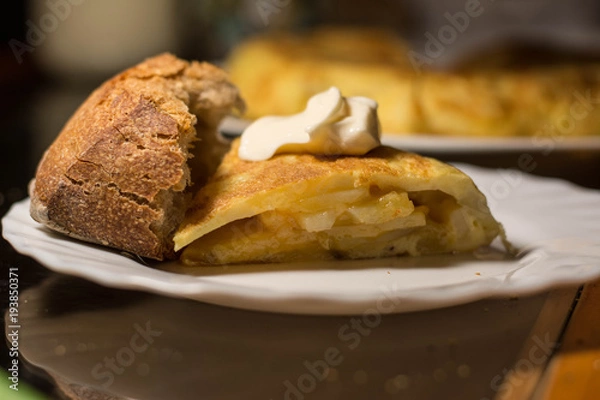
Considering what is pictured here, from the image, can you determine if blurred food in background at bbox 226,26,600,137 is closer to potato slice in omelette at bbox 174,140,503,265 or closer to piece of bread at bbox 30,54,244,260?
potato slice in omelette at bbox 174,140,503,265

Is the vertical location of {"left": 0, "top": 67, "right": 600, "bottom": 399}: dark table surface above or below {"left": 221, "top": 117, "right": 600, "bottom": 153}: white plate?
above

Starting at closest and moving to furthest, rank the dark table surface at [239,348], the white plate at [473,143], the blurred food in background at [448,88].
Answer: the dark table surface at [239,348] < the white plate at [473,143] < the blurred food in background at [448,88]

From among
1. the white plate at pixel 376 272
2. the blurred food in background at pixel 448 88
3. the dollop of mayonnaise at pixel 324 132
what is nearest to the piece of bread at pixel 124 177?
the white plate at pixel 376 272

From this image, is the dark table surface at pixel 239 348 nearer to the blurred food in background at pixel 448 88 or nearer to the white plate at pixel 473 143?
the white plate at pixel 473 143

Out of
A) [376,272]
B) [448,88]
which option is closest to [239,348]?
[376,272]

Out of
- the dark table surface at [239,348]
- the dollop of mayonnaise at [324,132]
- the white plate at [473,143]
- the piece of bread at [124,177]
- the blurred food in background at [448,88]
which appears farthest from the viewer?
the blurred food in background at [448,88]

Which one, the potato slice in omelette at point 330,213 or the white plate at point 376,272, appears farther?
the potato slice in omelette at point 330,213

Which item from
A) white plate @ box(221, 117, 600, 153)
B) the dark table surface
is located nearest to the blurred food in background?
white plate @ box(221, 117, 600, 153)
